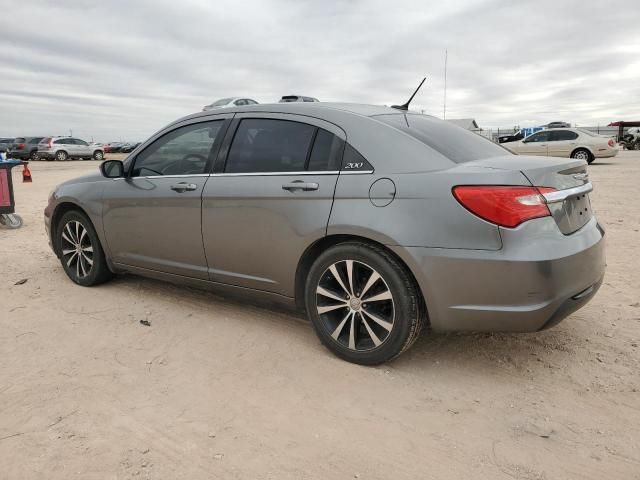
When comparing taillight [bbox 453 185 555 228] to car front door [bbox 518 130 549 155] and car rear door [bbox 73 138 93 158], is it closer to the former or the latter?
car front door [bbox 518 130 549 155]

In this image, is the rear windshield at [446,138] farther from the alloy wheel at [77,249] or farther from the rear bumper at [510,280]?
the alloy wheel at [77,249]

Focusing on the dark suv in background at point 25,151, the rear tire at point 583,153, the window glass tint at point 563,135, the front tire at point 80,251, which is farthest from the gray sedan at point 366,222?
the dark suv in background at point 25,151

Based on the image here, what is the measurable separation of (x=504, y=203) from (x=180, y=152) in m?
2.55

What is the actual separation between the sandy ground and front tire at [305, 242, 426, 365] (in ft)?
0.53

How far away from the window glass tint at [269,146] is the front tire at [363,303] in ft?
2.30

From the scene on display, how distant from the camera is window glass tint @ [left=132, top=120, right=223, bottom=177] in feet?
13.1

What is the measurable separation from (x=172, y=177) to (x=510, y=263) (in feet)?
8.46

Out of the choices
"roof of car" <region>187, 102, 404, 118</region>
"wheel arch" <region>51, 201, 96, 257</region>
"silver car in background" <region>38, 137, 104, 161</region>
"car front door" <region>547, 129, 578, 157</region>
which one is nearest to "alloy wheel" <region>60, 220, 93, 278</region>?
"wheel arch" <region>51, 201, 96, 257</region>

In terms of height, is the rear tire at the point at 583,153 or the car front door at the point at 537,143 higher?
the car front door at the point at 537,143

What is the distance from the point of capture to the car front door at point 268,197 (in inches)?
130

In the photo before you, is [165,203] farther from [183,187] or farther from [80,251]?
[80,251]

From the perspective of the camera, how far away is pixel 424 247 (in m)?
2.86

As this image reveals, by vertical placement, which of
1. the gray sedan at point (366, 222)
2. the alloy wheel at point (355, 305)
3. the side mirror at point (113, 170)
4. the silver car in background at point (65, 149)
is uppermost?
the silver car in background at point (65, 149)

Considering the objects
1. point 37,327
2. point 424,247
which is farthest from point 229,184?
point 37,327
